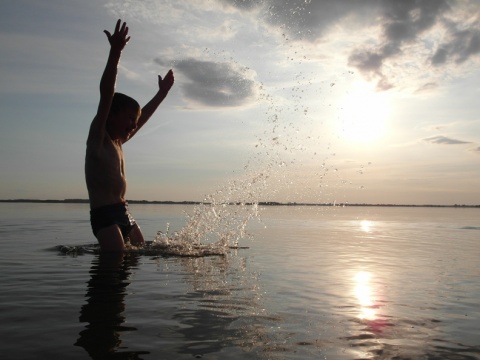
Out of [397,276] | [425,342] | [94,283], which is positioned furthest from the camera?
[397,276]

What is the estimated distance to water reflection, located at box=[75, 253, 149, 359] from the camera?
9.84 feet

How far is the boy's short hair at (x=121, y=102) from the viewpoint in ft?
23.2

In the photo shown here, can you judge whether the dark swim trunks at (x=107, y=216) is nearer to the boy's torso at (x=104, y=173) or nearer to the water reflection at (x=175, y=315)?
the boy's torso at (x=104, y=173)

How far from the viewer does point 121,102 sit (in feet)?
23.2

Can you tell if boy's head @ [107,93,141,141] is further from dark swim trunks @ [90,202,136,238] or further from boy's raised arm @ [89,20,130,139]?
dark swim trunks @ [90,202,136,238]

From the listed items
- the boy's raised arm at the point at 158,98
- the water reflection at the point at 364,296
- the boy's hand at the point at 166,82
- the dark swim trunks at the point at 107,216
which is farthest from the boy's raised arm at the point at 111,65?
the water reflection at the point at 364,296

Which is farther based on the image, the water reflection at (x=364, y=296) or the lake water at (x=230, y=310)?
the water reflection at (x=364, y=296)

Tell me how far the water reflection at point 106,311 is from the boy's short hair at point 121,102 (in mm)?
2494

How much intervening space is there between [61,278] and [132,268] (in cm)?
123

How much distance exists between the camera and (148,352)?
3.00 metres

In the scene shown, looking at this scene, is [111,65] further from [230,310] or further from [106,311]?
[230,310]

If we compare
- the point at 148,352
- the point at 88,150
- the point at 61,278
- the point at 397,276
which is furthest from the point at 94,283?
the point at 397,276

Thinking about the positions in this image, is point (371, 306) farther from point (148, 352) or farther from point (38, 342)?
point (38, 342)

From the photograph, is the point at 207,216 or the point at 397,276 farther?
the point at 207,216
